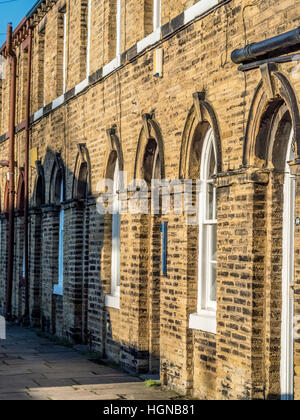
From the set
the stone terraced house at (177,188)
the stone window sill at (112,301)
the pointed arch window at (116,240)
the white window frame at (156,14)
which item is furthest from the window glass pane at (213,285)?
the white window frame at (156,14)

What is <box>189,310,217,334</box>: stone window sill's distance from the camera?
9156mm

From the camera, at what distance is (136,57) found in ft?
38.6

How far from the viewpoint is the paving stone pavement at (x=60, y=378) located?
9656 millimetres

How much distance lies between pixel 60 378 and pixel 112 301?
2.10 metres

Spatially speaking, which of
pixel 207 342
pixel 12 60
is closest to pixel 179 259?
pixel 207 342

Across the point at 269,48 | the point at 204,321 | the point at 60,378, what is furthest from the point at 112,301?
the point at 269,48

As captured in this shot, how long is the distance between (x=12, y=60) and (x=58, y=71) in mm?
4190

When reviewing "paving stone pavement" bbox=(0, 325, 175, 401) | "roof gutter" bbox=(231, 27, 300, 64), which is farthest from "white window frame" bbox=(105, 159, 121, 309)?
"roof gutter" bbox=(231, 27, 300, 64)

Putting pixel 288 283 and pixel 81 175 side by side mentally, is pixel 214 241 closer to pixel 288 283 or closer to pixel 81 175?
pixel 288 283

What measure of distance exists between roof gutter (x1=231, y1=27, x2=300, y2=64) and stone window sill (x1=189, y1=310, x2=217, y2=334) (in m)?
3.05

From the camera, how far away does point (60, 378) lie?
10.9 metres

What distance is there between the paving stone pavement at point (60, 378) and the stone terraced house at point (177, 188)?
426 millimetres

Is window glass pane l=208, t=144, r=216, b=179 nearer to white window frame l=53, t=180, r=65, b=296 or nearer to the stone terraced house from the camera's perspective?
the stone terraced house

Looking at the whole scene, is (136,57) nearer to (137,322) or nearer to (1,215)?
(137,322)
